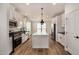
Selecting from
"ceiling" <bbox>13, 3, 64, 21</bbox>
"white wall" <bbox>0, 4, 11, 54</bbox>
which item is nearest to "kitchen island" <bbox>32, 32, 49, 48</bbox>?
"ceiling" <bbox>13, 3, 64, 21</bbox>

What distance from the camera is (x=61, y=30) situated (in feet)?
23.9

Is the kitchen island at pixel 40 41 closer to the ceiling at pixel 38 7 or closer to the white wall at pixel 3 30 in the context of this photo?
the ceiling at pixel 38 7

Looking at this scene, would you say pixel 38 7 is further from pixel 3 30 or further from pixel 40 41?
pixel 3 30

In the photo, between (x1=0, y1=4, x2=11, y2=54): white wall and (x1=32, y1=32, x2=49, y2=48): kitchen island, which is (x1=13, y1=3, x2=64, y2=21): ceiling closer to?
(x1=0, y1=4, x2=11, y2=54): white wall

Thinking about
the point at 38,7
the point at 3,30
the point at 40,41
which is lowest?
the point at 40,41

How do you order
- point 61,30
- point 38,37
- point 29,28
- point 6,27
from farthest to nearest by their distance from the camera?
1. point 29,28
2. point 61,30
3. point 38,37
4. point 6,27

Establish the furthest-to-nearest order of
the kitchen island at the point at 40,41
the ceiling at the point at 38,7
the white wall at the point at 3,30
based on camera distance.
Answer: the kitchen island at the point at 40,41
the white wall at the point at 3,30
the ceiling at the point at 38,7

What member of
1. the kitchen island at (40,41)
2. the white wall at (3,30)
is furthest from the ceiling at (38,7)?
the kitchen island at (40,41)

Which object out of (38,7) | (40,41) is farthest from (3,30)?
(40,41)

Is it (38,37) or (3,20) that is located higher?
(3,20)

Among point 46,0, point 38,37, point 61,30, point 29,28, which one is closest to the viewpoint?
point 46,0
